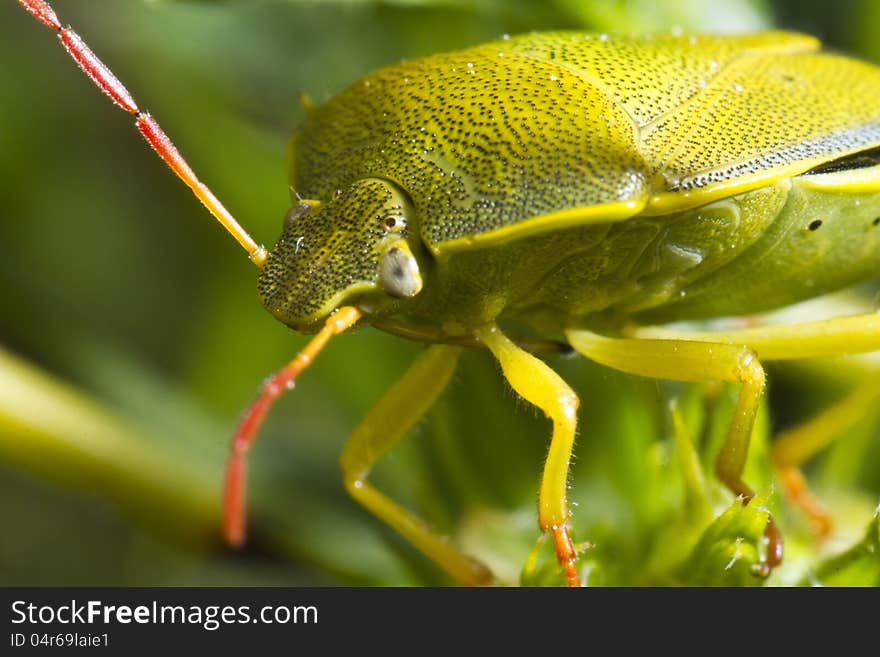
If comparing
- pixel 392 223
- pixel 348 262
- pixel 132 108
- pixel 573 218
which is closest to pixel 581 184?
pixel 573 218

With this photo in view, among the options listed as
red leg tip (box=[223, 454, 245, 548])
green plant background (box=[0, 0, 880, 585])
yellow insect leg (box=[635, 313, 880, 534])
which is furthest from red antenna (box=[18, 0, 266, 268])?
yellow insect leg (box=[635, 313, 880, 534])

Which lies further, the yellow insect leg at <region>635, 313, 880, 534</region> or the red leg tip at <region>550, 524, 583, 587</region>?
the yellow insect leg at <region>635, 313, 880, 534</region>

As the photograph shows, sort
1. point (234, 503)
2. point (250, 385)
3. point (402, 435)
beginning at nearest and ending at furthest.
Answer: point (234, 503), point (402, 435), point (250, 385)

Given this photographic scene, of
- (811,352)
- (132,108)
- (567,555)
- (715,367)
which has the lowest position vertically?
(567,555)

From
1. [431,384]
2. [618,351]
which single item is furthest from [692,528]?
[431,384]

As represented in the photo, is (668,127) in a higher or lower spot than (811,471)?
higher

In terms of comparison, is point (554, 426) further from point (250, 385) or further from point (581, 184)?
point (250, 385)

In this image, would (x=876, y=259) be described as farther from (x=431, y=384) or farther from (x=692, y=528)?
(x=431, y=384)

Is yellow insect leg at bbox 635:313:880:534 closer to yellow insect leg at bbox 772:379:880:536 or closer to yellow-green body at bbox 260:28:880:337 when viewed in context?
yellow insect leg at bbox 772:379:880:536
